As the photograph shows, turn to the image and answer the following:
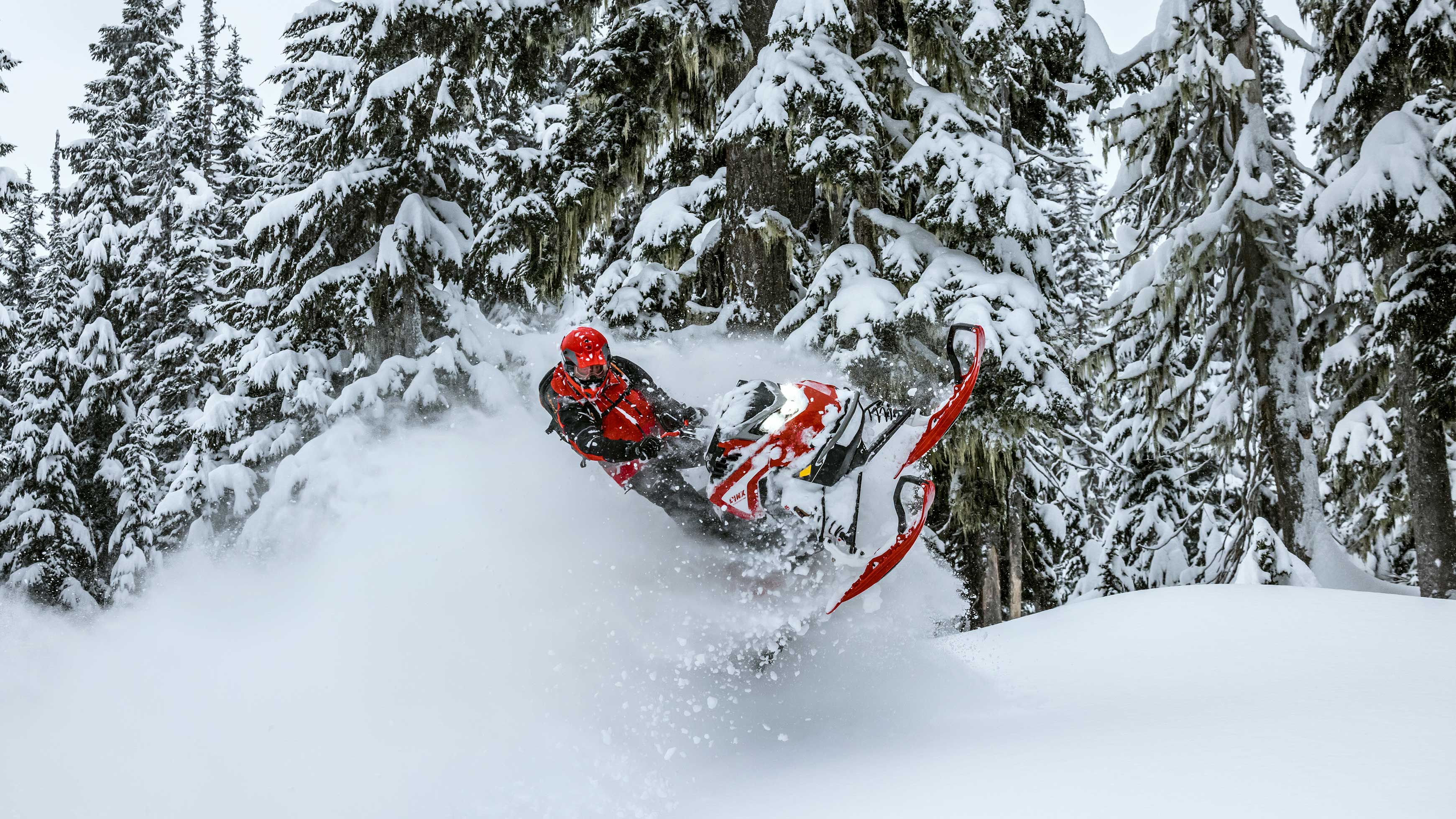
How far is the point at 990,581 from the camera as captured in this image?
16297 millimetres

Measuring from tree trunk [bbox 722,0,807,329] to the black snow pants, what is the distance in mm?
3272

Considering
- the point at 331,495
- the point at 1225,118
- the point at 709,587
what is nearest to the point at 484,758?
the point at 709,587

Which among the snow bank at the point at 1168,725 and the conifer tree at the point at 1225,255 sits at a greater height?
the conifer tree at the point at 1225,255

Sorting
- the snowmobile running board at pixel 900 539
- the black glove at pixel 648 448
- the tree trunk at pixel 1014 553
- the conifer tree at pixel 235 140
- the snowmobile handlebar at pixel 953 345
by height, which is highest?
the conifer tree at pixel 235 140

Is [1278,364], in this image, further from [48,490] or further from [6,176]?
[48,490]

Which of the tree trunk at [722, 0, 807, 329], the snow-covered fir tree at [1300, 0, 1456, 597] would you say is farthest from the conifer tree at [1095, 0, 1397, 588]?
the tree trunk at [722, 0, 807, 329]

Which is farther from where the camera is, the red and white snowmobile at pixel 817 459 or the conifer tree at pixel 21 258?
the conifer tree at pixel 21 258

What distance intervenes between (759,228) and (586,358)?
10.4ft

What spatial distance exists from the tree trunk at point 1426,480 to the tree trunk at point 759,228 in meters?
6.24

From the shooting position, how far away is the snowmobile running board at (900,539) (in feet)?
17.7

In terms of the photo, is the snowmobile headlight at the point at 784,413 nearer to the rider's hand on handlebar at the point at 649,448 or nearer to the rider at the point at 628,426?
the rider at the point at 628,426

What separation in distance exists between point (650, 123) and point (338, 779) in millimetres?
7587

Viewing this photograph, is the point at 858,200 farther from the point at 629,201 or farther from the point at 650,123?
the point at 629,201

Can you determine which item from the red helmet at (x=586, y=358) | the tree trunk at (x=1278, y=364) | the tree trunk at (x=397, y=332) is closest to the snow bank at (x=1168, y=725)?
the red helmet at (x=586, y=358)
